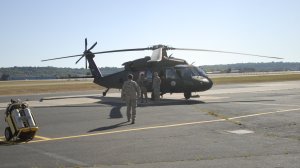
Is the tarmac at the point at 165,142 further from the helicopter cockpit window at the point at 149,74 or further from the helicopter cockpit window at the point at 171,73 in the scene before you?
the helicopter cockpit window at the point at 149,74

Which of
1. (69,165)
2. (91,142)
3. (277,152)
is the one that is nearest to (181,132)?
(91,142)

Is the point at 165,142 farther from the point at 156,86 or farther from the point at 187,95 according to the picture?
the point at 187,95

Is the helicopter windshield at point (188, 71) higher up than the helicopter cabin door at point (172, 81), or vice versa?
the helicopter windshield at point (188, 71)

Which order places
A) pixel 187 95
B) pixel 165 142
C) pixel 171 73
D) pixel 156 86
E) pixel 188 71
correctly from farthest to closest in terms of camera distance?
pixel 187 95
pixel 171 73
pixel 188 71
pixel 156 86
pixel 165 142

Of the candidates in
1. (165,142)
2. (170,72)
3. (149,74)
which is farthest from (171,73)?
(165,142)

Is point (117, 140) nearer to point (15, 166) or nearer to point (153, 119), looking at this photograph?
point (15, 166)

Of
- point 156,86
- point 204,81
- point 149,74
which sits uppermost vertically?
point 149,74

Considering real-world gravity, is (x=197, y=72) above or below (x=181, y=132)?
above

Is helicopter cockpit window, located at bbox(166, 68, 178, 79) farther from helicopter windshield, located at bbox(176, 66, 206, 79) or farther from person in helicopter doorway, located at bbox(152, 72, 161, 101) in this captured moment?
person in helicopter doorway, located at bbox(152, 72, 161, 101)

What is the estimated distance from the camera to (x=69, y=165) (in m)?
8.16

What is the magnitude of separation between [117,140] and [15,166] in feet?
11.4

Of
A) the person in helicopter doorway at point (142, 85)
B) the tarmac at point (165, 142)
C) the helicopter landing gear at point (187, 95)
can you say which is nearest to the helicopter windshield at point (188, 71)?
the helicopter landing gear at point (187, 95)

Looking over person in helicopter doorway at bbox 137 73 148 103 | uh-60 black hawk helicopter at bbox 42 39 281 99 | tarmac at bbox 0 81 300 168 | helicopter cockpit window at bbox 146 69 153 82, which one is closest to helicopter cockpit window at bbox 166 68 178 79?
uh-60 black hawk helicopter at bbox 42 39 281 99

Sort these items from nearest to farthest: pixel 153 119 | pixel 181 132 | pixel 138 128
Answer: pixel 181 132 < pixel 138 128 < pixel 153 119
